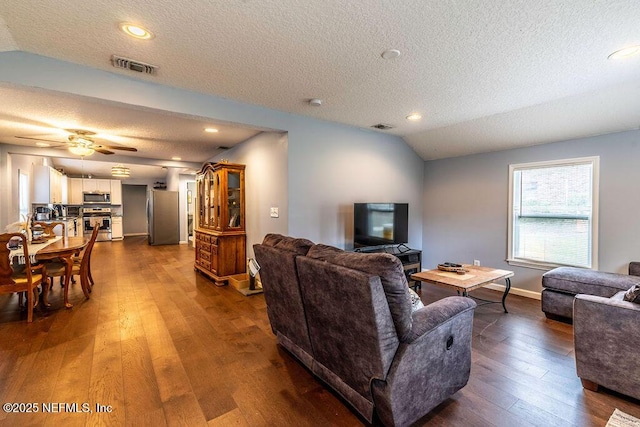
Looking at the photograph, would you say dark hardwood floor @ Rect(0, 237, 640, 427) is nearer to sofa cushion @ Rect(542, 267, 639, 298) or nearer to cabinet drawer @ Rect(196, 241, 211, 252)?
sofa cushion @ Rect(542, 267, 639, 298)

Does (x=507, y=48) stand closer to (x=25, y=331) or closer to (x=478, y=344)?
(x=478, y=344)

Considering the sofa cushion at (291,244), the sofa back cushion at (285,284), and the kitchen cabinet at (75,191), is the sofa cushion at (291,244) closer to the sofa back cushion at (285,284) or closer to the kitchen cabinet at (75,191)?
the sofa back cushion at (285,284)

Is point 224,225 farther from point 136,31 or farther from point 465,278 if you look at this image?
point 465,278

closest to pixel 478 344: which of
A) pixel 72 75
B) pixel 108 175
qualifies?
pixel 72 75

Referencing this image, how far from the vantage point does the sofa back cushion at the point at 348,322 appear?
4.94 ft

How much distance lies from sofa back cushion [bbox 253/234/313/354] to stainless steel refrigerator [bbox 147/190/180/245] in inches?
315

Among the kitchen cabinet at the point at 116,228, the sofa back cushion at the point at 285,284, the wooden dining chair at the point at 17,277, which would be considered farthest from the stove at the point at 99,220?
the sofa back cushion at the point at 285,284

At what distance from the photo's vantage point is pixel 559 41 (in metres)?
2.07

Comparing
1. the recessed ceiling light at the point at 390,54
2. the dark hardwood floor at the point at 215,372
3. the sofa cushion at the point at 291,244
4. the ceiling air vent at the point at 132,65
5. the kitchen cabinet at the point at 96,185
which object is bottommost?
the dark hardwood floor at the point at 215,372

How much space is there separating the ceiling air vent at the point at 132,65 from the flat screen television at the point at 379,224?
2.88m

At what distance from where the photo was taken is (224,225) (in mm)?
4695

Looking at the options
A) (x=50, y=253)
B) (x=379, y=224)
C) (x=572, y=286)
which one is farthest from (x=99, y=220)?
(x=572, y=286)

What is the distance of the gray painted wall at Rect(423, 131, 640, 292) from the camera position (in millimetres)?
3430

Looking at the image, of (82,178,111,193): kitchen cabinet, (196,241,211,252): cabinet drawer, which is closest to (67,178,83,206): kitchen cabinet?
(82,178,111,193): kitchen cabinet
